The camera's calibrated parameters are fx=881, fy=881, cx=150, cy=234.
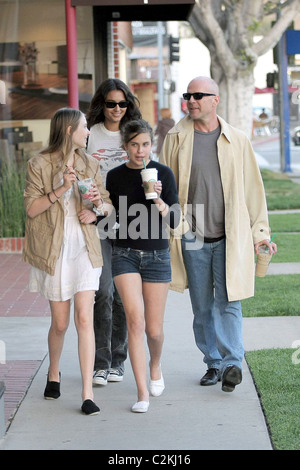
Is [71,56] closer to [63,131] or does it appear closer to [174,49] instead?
[63,131]

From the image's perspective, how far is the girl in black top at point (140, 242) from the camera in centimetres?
521

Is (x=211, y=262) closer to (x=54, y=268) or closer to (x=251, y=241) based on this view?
(x=251, y=241)

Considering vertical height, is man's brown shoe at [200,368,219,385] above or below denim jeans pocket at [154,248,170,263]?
below

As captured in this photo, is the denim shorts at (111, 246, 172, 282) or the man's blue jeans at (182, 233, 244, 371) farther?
the man's blue jeans at (182, 233, 244, 371)

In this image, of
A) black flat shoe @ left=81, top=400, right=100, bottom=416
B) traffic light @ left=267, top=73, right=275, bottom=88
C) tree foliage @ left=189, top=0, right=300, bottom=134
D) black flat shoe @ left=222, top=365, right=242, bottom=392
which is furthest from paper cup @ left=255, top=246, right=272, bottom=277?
traffic light @ left=267, top=73, right=275, bottom=88

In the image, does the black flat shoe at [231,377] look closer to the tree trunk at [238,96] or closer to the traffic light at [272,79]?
the tree trunk at [238,96]

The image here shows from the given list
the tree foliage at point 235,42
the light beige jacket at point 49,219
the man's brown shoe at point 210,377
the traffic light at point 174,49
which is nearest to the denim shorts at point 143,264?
the light beige jacket at point 49,219

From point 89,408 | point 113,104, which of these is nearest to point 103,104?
point 113,104

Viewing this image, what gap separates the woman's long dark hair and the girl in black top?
0.45 meters

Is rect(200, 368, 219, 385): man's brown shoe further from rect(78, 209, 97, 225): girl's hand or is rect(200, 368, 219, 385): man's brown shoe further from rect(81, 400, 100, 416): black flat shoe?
rect(78, 209, 97, 225): girl's hand

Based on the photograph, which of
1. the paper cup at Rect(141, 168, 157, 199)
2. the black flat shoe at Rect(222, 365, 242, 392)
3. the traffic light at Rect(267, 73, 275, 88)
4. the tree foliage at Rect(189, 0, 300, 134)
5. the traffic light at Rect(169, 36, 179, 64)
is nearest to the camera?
the paper cup at Rect(141, 168, 157, 199)

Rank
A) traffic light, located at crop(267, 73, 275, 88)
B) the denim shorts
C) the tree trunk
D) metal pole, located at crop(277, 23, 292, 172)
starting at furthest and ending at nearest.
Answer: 1. traffic light, located at crop(267, 73, 275, 88)
2. metal pole, located at crop(277, 23, 292, 172)
3. the tree trunk
4. the denim shorts

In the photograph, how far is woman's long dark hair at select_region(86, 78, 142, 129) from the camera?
18.7ft

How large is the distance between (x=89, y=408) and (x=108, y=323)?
0.76 metres
